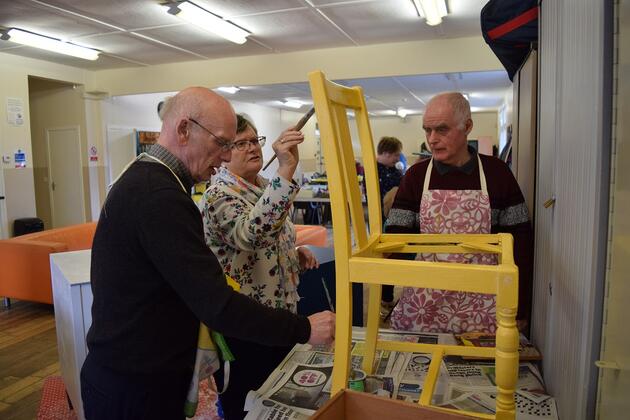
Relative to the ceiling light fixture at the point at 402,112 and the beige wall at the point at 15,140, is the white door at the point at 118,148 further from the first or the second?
the ceiling light fixture at the point at 402,112

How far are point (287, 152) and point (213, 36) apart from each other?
4867 millimetres

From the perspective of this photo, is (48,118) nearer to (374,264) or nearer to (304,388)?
(304,388)

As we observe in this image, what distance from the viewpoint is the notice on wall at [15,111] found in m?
6.33

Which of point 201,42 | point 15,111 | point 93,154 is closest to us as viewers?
point 201,42

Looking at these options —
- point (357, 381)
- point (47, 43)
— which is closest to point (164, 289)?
point (357, 381)

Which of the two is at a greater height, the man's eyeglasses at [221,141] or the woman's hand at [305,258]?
the man's eyeglasses at [221,141]

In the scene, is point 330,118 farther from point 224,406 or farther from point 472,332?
point 224,406

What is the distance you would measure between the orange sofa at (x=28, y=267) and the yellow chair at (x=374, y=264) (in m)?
3.95

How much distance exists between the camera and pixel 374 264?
80 cm

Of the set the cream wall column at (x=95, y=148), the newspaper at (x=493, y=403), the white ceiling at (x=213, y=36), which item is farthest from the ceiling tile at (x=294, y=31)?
the newspaper at (x=493, y=403)

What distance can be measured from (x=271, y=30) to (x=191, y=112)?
4736 millimetres

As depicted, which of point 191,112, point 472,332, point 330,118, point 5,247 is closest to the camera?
point 330,118

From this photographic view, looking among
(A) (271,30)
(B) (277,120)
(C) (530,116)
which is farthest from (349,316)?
(B) (277,120)

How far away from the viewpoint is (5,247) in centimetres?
438
